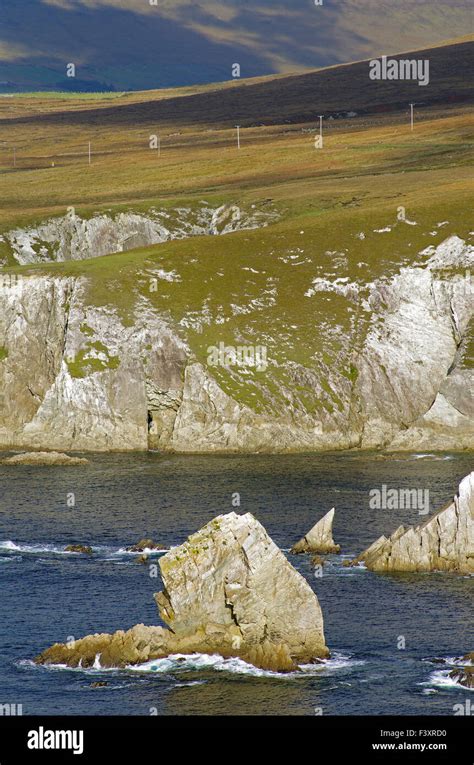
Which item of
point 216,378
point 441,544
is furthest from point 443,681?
point 216,378

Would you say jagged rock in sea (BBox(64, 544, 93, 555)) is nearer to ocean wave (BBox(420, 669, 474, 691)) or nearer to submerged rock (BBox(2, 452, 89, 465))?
submerged rock (BBox(2, 452, 89, 465))

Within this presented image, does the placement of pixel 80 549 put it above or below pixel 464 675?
above

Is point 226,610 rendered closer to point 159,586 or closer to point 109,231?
point 159,586

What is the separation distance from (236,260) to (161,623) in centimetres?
8489

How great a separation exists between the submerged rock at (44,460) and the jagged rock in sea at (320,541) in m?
39.4

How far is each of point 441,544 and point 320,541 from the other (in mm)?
9643

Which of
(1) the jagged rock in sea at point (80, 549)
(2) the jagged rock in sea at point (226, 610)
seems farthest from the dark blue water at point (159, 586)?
(2) the jagged rock in sea at point (226, 610)

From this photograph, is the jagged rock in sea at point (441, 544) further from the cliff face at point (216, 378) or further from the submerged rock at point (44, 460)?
the submerged rock at point (44, 460)

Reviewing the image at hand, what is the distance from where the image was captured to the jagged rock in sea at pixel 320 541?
96875 millimetres

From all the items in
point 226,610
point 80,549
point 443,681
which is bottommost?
point 443,681

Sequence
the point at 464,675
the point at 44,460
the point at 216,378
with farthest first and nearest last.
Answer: the point at 216,378 → the point at 44,460 → the point at 464,675

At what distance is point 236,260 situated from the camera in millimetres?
159875

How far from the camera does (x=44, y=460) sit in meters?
132

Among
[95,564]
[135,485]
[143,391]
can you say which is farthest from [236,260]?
[95,564]
